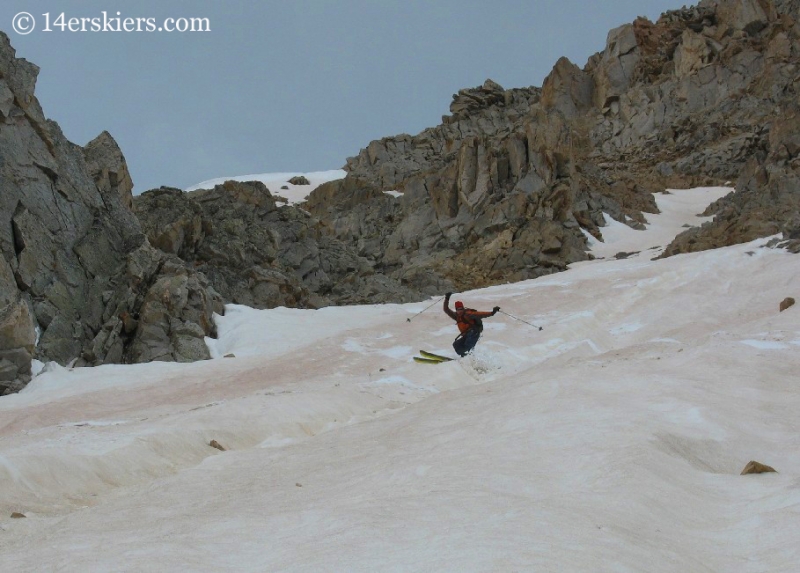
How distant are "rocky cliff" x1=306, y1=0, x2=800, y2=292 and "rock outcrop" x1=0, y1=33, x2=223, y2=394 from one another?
20156mm

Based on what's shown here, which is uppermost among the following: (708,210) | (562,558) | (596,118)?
(596,118)

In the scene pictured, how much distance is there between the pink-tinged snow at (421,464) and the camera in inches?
173

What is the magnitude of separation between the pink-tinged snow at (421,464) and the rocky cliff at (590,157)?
25252 millimetres

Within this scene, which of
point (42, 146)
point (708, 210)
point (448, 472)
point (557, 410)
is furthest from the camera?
point (708, 210)

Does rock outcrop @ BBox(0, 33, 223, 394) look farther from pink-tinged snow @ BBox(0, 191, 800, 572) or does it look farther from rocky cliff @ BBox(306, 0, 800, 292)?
rocky cliff @ BBox(306, 0, 800, 292)

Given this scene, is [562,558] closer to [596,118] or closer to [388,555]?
[388,555]

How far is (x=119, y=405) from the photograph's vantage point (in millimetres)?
14383

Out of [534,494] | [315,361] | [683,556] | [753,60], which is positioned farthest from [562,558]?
[753,60]

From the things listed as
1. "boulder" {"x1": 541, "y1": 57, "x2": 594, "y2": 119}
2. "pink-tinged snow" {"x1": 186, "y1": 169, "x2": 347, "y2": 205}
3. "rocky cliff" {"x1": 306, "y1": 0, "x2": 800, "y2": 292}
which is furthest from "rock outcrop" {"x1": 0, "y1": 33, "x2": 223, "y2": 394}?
"boulder" {"x1": 541, "y1": 57, "x2": 594, "y2": 119}

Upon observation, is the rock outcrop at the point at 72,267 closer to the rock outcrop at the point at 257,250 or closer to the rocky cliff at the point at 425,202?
the rocky cliff at the point at 425,202

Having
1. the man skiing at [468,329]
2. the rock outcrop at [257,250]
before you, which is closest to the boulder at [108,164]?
the rock outcrop at [257,250]

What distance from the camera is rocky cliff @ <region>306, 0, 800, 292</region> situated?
156ft

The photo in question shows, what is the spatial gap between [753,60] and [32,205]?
8678 centimetres

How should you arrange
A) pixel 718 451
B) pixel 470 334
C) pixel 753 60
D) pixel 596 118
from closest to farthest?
pixel 718 451, pixel 470 334, pixel 753 60, pixel 596 118
